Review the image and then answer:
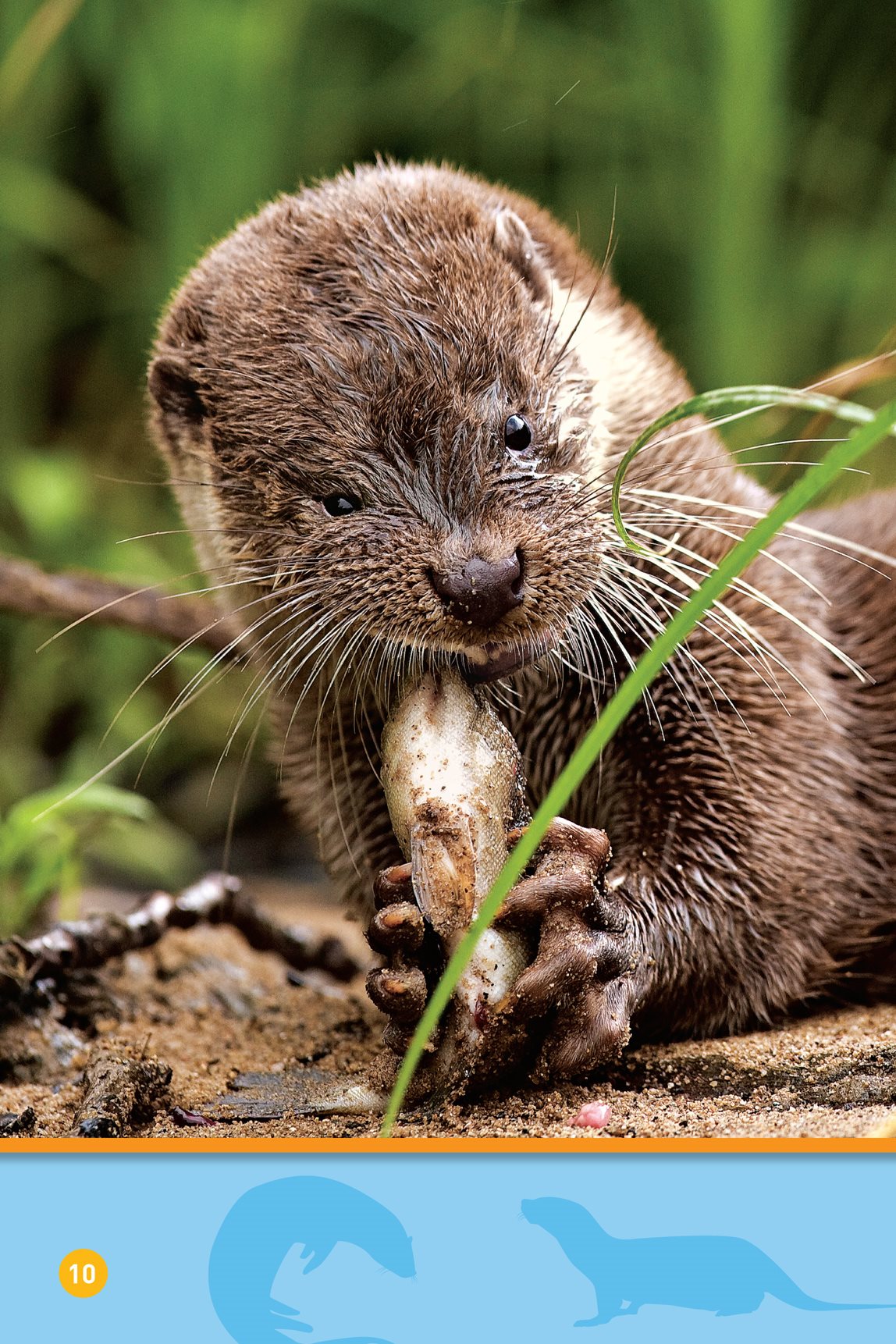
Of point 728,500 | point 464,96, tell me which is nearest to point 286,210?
point 728,500

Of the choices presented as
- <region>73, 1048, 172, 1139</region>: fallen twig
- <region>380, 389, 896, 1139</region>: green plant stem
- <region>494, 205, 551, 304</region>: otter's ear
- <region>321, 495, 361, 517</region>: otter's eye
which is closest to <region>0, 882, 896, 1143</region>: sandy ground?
<region>73, 1048, 172, 1139</region>: fallen twig

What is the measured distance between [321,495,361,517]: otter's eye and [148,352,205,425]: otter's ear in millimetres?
281

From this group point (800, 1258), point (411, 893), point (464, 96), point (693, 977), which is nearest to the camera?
point (800, 1258)

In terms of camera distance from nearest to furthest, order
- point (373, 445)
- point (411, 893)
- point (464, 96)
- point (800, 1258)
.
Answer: point (800, 1258), point (411, 893), point (373, 445), point (464, 96)

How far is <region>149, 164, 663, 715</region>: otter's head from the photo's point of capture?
1.40 m

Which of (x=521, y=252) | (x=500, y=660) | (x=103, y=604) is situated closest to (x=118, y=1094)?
(x=500, y=660)

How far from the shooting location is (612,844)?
167 cm

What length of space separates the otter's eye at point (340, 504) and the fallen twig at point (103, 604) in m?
0.77

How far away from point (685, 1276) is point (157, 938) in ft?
3.67

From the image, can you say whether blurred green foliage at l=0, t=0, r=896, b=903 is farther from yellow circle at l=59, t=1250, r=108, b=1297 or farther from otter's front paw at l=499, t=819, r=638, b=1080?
yellow circle at l=59, t=1250, r=108, b=1297

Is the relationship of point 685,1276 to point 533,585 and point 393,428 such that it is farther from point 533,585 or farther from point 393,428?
point 393,428

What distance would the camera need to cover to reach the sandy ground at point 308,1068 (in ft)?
4.16

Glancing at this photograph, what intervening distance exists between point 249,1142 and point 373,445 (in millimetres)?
682

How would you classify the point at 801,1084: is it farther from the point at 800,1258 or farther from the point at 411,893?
the point at 411,893
